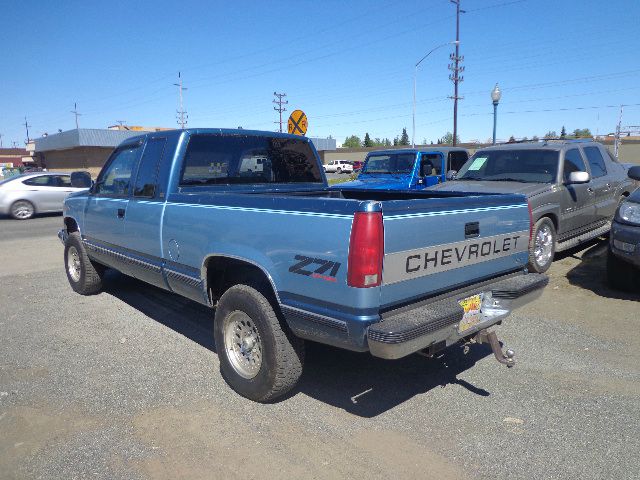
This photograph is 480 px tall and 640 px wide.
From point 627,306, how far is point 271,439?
4530 mm

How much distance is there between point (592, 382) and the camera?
368cm

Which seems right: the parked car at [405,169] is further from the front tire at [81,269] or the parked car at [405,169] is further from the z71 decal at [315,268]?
the z71 decal at [315,268]

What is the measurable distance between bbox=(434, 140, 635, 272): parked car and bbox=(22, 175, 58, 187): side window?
524 inches

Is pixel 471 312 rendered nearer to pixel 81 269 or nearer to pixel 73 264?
pixel 81 269

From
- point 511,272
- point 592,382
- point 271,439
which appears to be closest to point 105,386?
point 271,439

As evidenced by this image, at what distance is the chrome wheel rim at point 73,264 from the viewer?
6285 millimetres

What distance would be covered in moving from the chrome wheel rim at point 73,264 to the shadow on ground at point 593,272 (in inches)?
259

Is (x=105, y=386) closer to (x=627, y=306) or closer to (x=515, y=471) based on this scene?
(x=515, y=471)

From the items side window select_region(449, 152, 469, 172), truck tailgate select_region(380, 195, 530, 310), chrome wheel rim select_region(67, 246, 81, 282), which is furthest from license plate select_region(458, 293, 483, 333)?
side window select_region(449, 152, 469, 172)

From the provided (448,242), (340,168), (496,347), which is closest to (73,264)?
(448,242)

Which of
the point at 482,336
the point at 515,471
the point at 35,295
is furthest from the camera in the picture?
the point at 35,295

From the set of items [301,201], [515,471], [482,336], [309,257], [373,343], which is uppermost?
[301,201]

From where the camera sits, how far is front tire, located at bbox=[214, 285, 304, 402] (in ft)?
10.5

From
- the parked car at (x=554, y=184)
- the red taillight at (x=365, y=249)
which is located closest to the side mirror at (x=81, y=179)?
the red taillight at (x=365, y=249)
